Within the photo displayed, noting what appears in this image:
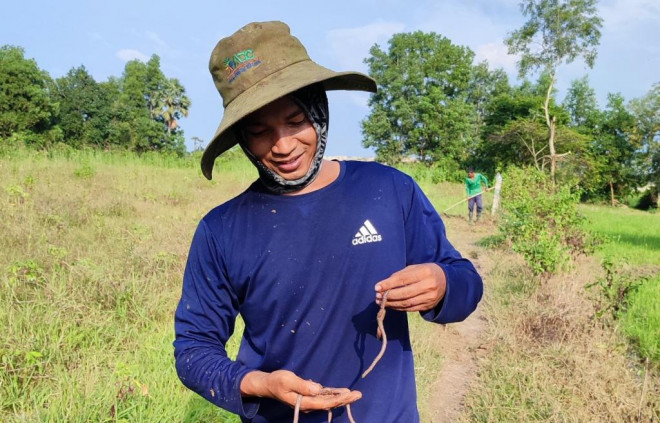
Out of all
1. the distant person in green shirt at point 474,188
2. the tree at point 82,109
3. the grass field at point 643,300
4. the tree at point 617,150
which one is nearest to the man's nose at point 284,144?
the grass field at point 643,300

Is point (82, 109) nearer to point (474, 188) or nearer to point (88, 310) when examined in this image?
point (474, 188)

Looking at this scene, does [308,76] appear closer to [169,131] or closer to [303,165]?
[303,165]

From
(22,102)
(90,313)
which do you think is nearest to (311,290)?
(90,313)

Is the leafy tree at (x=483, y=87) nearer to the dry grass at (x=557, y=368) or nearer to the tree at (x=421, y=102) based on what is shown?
the tree at (x=421, y=102)

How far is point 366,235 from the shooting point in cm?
128

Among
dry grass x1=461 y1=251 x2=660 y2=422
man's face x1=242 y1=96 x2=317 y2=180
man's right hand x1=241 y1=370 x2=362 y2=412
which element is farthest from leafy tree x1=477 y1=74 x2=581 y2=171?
man's right hand x1=241 y1=370 x2=362 y2=412

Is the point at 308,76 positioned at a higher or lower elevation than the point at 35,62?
lower

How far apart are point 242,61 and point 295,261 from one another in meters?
0.57

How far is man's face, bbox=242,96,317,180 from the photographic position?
4.23ft

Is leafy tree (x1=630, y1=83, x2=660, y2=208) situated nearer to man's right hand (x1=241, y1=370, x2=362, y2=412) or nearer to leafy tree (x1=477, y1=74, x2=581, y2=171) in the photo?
leafy tree (x1=477, y1=74, x2=581, y2=171)

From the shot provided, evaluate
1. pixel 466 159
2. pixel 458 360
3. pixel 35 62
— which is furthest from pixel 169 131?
pixel 458 360

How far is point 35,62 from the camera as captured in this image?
115 feet

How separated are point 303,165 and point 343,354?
1.74 ft

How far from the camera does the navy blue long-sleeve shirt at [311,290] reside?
1.25 m
